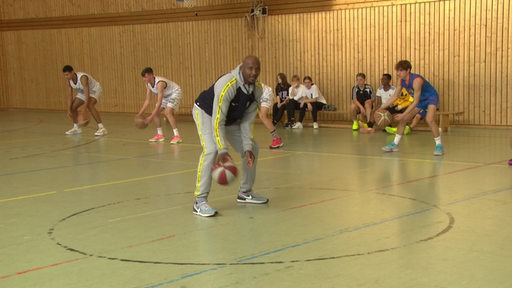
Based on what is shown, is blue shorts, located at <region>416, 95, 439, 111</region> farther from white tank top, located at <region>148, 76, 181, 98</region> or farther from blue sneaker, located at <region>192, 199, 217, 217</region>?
blue sneaker, located at <region>192, 199, 217, 217</region>

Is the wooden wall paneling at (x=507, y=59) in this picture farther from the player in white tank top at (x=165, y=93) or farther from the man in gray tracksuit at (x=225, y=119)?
the man in gray tracksuit at (x=225, y=119)

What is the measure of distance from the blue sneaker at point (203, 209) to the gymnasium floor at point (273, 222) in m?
0.12

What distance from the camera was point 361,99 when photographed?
1762 cm

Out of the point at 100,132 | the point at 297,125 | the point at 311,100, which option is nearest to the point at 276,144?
the point at 297,125

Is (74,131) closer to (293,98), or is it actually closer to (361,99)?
(293,98)

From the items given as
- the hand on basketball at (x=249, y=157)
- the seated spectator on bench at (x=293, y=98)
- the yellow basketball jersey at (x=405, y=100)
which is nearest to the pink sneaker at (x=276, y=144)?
the yellow basketball jersey at (x=405, y=100)

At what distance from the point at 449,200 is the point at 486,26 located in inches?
380

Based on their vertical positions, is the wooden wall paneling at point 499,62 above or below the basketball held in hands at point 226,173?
above

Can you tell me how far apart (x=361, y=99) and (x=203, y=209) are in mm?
10678

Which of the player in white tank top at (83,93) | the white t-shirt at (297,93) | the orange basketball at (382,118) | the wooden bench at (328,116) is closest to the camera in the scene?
the orange basketball at (382,118)

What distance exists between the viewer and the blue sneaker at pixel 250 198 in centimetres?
830

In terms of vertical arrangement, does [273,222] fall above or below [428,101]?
below

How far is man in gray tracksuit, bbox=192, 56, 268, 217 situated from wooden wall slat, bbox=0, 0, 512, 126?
34.0 ft

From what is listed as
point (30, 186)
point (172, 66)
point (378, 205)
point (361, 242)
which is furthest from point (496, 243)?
point (172, 66)
